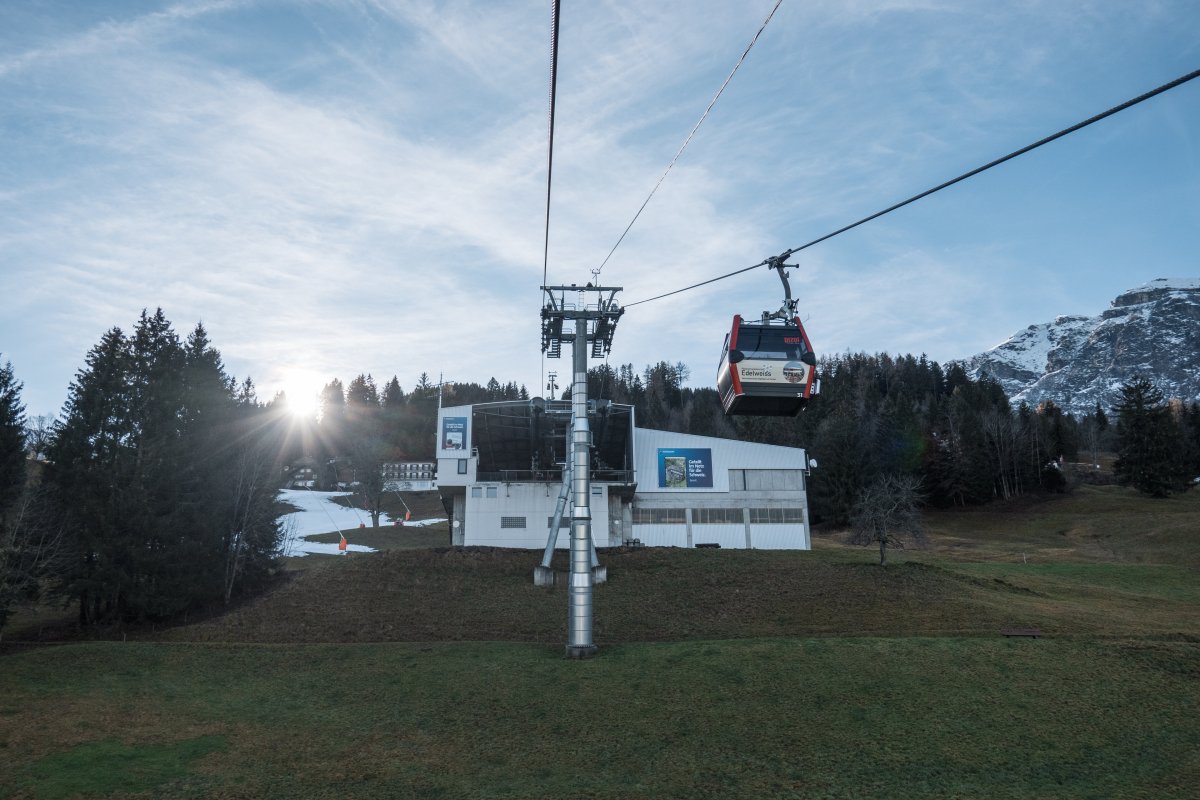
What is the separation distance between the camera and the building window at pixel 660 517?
5241 centimetres

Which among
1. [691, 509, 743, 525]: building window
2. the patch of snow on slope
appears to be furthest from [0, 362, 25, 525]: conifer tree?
[691, 509, 743, 525]: building window

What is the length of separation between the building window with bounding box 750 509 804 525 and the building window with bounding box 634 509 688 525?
17.7 feet

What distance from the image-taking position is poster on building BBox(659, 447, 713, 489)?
5347 centimetres

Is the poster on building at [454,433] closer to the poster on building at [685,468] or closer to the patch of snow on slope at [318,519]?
the poster on building at [685,468]

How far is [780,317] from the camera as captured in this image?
18391mm

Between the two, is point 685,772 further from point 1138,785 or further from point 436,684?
point 436,684

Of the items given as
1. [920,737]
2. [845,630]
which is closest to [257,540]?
[845,630]

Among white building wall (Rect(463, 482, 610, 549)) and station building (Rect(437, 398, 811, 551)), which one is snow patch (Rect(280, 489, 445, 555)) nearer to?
white building wall (Rect(463, 482, 610, 549))

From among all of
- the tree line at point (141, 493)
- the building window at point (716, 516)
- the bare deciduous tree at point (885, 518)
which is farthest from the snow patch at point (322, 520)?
the bare deciduous tree at point (885, 518)

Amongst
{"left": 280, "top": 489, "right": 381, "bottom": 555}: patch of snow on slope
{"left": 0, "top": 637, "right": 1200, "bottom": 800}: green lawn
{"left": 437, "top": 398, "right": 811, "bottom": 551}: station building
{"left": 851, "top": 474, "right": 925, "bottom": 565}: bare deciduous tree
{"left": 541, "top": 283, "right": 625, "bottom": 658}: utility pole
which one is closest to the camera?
{"left": 0, "top": 637, "right": 1200, "bottom": 800}: green lawn

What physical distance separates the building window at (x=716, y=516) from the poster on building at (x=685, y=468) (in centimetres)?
192

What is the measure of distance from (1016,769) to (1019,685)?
18.4 feet

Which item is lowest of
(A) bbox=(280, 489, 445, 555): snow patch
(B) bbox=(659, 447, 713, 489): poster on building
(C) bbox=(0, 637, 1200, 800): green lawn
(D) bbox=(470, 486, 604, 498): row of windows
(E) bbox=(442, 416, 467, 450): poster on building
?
(C) bbox=(0, 637, 1200, 800): green lawn

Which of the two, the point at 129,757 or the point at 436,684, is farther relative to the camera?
the point at 436,684
